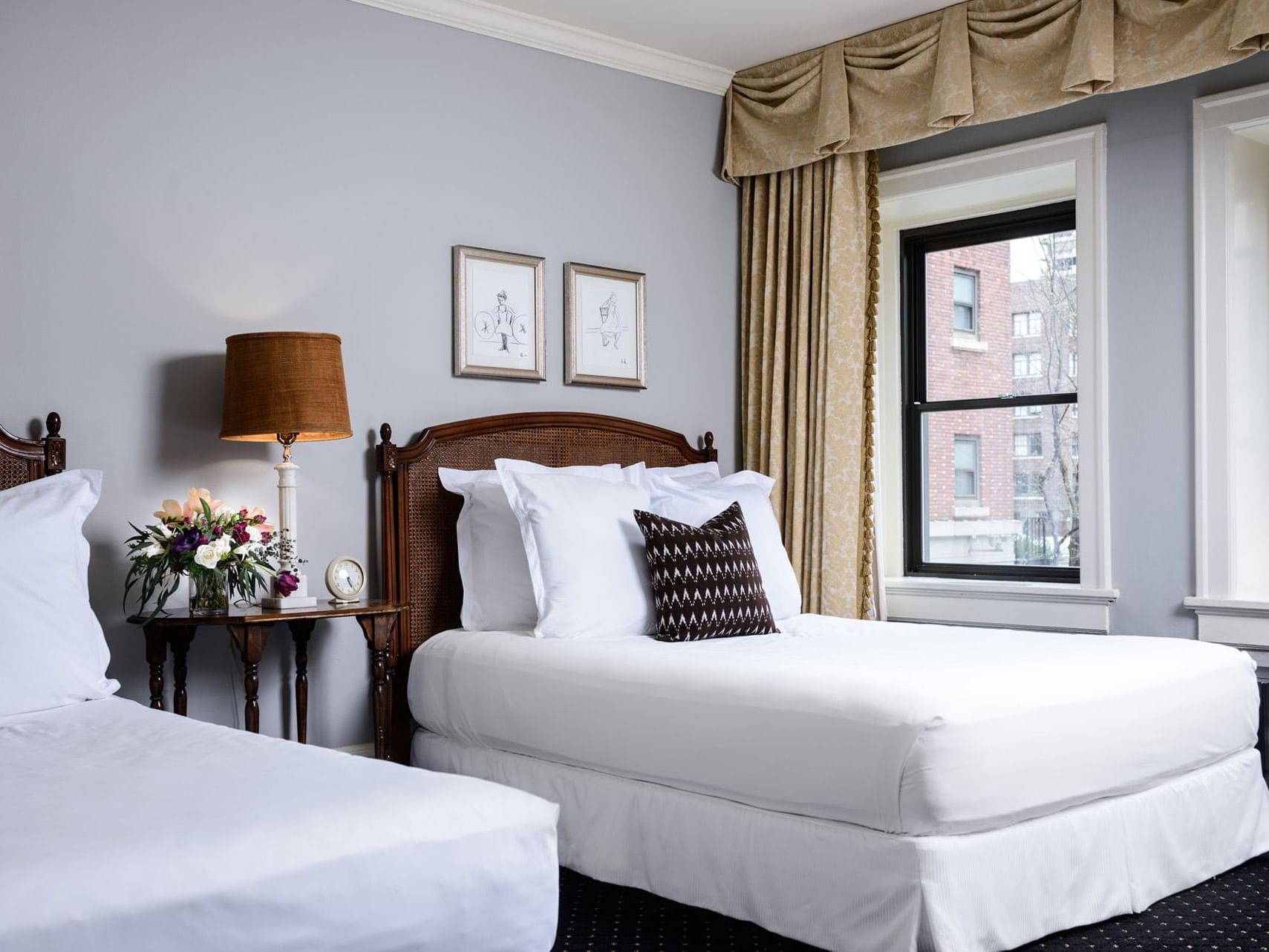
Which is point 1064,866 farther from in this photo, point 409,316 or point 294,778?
point 409,316

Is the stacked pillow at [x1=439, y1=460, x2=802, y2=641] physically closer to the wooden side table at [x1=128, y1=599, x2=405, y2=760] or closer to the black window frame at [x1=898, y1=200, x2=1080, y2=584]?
the wooden side table at [x1=128, y1=599, x2=405, y2=760]

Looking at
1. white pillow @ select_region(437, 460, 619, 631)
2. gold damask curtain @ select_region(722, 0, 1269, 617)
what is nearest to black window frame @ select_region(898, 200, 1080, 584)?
gold damask curtain @ select_region(722, 0, 1269, 617)

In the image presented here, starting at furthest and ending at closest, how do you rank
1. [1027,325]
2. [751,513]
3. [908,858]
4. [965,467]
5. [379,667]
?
[965,467] < [1027,325] < [751,513] < [379,667] < [908,858]

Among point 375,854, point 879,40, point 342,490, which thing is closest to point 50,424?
point 342,490

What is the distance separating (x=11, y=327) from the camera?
3.16m

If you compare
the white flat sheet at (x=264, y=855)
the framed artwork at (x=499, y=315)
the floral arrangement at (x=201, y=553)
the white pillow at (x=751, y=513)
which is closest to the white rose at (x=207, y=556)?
the floral arrangement at (x=201, y=553)

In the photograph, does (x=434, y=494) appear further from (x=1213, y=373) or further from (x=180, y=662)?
(x=1213, y=373)

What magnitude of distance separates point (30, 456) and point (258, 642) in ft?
2.48

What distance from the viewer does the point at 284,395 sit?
10.8 feet

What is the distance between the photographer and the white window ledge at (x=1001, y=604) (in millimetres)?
4078

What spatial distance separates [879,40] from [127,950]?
391 centimetres

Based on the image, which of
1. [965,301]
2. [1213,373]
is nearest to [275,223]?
[965,301]

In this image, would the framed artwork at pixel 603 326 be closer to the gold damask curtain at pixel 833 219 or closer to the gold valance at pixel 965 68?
the gold damask curtain at pixel 833 219

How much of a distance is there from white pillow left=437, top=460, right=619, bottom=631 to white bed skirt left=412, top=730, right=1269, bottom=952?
1.96ft
